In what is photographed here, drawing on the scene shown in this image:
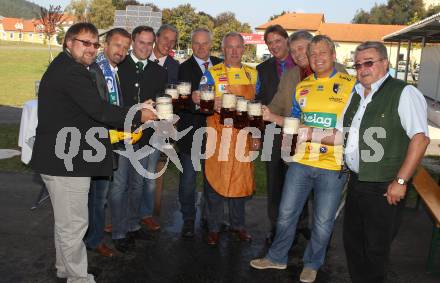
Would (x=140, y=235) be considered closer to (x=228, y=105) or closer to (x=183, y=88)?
(x=183, y=88)

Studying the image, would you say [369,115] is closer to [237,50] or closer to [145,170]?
[237,50]

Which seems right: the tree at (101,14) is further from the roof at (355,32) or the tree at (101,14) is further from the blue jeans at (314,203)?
the blue jeans at (314,203)

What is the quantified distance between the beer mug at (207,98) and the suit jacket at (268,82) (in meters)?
0.72

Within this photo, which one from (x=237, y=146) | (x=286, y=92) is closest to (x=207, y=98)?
(x=237, y=146)

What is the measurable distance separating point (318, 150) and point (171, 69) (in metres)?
2.37

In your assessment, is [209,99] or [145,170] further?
[145,170]

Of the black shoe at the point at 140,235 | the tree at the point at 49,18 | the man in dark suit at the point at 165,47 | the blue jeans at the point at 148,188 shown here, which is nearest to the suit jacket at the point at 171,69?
the man in dark suit at the point at 165,47

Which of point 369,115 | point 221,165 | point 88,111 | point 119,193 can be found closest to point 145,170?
point 119,193

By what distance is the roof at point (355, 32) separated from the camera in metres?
78.8

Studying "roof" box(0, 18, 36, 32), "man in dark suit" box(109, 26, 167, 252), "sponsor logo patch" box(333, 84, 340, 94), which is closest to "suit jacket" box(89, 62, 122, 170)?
"man in dark suit" box(109, 26, 167, 252)

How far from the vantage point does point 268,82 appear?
187 inches

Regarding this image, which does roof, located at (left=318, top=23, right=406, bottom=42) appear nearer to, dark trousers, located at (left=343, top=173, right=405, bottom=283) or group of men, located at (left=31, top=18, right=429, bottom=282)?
group of men, located at (left=31, top=18, right=429, bottom=282)

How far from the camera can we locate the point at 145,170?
484 centimetres

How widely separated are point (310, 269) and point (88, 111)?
2.50 metres
